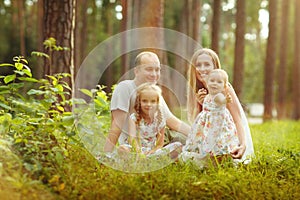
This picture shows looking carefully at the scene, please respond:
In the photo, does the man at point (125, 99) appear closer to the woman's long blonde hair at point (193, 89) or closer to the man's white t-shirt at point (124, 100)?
the man's white t-shirt at point (124, 100)

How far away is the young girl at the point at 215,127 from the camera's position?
5.54 meters

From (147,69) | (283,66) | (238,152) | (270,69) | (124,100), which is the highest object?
(147,69)

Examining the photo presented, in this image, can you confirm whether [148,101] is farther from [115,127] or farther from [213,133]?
[213,133]

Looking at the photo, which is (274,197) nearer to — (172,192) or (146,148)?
(172,192)

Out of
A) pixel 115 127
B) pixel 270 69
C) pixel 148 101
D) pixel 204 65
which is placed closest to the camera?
pixel 148 101

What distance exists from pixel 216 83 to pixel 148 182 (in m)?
1.48

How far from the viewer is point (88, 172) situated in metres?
5.00

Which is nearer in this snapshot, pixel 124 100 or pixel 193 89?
pixel 124 100

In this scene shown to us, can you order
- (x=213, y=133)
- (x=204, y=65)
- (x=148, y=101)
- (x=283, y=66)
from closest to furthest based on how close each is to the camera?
(x=213, y=133), (x=148, y=101), (x=204, y=65), (x=283, y=66)

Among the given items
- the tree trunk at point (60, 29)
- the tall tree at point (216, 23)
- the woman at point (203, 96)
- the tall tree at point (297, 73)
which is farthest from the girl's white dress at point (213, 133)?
the tall tree at point (297, 73)

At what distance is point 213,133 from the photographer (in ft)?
Answer: 18.2

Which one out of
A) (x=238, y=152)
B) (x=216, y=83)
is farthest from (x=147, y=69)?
(x=238, y=152)

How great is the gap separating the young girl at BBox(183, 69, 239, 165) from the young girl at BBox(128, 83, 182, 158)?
14.7 inches

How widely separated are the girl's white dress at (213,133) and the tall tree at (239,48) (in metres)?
8.17
